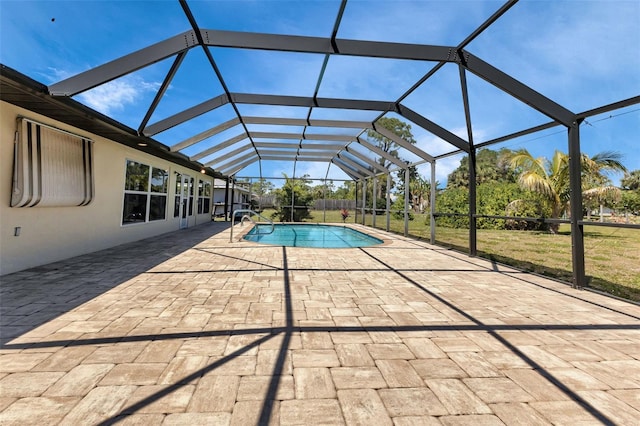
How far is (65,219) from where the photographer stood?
511cm

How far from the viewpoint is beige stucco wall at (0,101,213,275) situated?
13.0 feet

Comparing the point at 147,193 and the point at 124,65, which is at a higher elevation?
the point at 124,65

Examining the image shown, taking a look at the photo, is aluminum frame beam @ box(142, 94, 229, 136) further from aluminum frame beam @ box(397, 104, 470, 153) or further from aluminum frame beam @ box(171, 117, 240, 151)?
aluminum frame beam @ box(397, 104, 470, 153)

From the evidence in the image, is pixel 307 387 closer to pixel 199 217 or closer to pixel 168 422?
pixel 168 422

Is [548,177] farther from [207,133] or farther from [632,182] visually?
[207,133]

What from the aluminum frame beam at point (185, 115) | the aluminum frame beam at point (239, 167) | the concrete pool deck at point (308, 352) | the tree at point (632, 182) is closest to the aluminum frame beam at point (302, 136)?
the aluminum frame beam at point (185, 115)

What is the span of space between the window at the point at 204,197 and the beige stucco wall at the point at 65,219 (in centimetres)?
481

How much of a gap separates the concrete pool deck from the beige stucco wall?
623 mm

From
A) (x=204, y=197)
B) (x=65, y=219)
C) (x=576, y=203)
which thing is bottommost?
(x=65, y=219)

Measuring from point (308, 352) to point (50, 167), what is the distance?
206 inches

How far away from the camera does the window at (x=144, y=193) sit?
7.11 m

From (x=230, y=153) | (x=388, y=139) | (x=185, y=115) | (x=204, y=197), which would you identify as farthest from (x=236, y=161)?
(x=388, y=139)

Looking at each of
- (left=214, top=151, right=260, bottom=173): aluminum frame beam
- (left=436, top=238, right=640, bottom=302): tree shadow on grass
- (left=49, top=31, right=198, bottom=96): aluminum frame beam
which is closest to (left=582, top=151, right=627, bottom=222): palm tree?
(left=436, top=238, right=640, bottom=302): tree shadow on grass

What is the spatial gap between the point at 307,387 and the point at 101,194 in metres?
6.43
